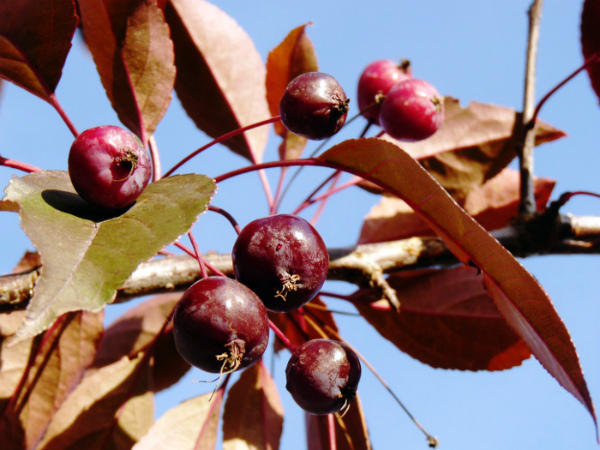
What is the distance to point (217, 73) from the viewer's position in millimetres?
1765

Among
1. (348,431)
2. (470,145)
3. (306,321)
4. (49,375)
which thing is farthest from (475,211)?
(49,375)

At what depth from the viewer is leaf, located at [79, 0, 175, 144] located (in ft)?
4.49

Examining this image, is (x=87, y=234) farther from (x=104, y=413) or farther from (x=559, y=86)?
(x=559, y=86)

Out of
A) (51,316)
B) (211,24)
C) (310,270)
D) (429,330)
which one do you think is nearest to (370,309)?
(429,330)

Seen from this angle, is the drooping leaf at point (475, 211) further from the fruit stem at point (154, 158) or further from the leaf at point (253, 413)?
the fruit stem at point (154, 158)

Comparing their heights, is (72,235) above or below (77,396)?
above

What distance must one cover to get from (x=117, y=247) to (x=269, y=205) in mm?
883

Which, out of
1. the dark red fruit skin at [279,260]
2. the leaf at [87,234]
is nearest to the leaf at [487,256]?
the dark red fruit skin at [279,260]

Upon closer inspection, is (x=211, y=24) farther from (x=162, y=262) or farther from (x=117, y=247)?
(x=117, y=247)

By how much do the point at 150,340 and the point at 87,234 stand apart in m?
0.94

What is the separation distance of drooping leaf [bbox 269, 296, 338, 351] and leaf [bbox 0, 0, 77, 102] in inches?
30.3

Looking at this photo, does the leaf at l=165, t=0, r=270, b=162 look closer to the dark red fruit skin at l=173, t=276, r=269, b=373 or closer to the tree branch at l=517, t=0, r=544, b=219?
the tree branch at l=517, t=0, r=544, b=219

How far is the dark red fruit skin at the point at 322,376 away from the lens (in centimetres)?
101

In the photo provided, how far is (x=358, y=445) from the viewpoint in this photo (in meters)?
1.50
